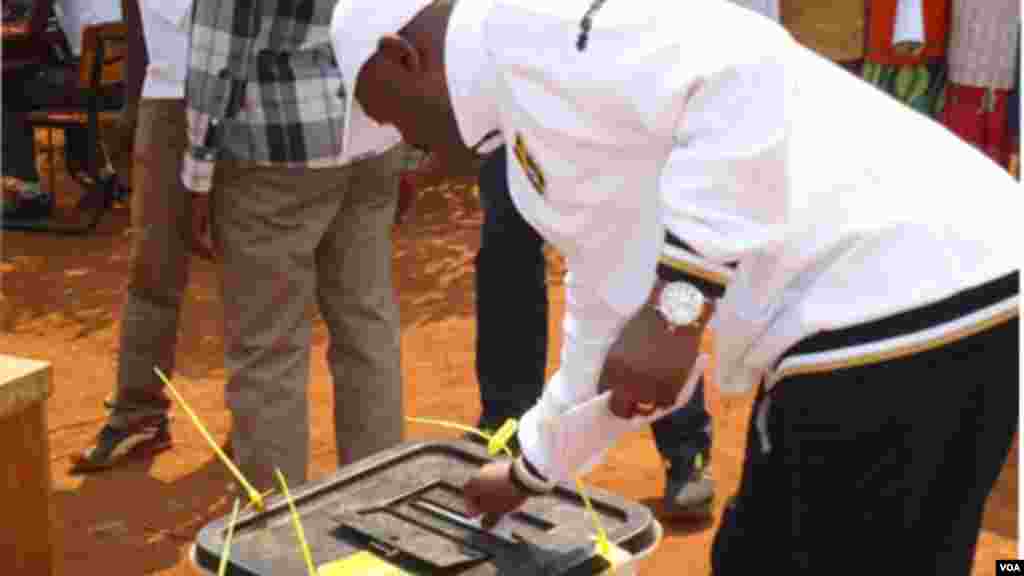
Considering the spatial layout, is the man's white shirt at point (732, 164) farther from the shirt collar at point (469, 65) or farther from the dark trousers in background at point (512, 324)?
the dark trousers in background at point (512, 324)

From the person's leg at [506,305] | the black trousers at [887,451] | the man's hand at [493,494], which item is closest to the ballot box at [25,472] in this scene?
the man's hand at [493,494]

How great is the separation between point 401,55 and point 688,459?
2.12 meters

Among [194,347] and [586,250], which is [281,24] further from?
[194,347]

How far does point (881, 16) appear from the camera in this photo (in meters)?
5.24

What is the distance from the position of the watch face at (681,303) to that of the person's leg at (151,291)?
2.16 m

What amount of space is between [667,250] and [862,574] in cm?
56

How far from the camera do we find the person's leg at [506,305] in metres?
3.79

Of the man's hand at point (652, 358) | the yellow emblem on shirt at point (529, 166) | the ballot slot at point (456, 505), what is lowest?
the ballot slot at point (456, 505)

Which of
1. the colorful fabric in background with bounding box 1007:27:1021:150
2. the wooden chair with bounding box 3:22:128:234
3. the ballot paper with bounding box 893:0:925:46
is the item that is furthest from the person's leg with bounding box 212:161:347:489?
the wooden chair with bounding box 3:22:128:234

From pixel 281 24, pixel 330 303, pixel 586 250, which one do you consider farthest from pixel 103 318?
pixel 586 250

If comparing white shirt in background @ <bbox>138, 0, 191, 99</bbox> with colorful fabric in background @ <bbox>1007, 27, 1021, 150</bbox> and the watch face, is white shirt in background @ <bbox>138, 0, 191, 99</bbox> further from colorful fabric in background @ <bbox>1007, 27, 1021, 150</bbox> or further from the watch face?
colorful fabric in background @ <bbox>1007, 27, 1021, 150</bbox>

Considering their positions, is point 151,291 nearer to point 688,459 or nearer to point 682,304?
point 688,459

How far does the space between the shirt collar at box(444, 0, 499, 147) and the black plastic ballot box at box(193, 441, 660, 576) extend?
0.65 meters

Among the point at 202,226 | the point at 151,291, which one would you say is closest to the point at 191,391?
the point at 151,291
